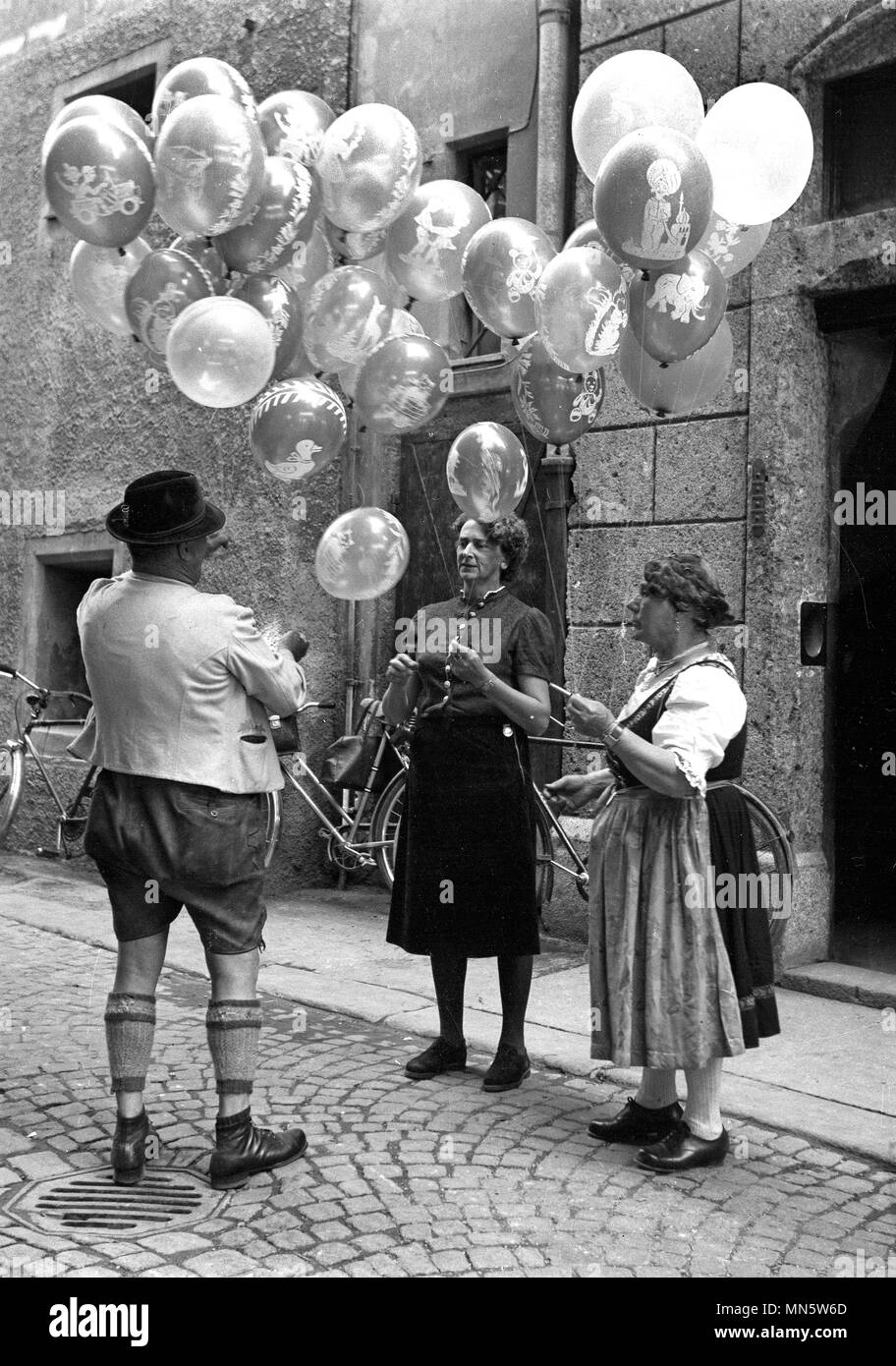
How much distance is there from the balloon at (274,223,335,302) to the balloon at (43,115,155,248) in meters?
0.52

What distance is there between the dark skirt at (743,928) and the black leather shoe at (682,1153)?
308mm

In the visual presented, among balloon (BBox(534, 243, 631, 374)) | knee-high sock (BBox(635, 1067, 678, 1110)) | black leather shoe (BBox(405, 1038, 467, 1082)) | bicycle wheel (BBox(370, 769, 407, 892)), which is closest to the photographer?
knee-high sock (BBox(635, 1067, 678, 1110))

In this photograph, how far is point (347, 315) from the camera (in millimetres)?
4426

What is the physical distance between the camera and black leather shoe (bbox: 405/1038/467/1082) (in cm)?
441

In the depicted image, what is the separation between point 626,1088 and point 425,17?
637cm

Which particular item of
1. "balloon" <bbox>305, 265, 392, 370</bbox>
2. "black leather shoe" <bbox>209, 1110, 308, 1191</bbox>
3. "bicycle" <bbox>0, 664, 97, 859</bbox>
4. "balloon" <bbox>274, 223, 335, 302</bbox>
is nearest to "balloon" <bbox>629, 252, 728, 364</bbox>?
"balloon" <bbox>305, 265, 392, 370</bbox>

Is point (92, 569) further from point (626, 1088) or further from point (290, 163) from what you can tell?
point (626, 1088)

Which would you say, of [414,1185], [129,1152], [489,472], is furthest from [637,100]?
[129,1152]

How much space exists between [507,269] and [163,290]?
3.54 ft

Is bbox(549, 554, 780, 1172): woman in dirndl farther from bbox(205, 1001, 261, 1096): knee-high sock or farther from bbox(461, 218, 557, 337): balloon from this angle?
bbox(461, 218, 557, 337): balloon

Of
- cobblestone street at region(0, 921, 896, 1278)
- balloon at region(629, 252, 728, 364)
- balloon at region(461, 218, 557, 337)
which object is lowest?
cobblestone street at region(0, 921, 896, 1278)

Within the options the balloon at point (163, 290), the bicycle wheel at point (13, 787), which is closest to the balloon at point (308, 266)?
the balloon at point (163, 290)

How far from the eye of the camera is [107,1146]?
12.3ft
